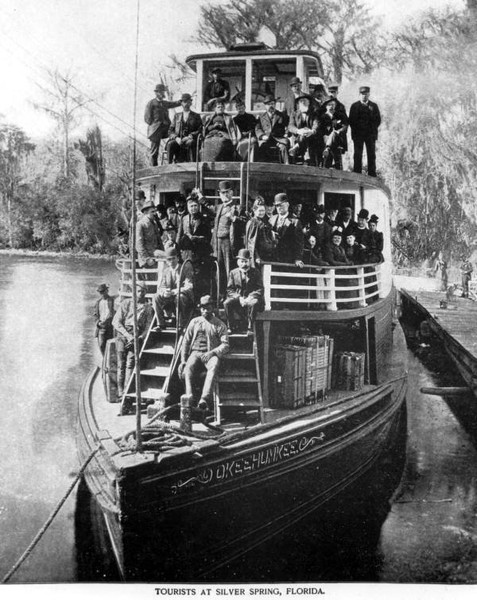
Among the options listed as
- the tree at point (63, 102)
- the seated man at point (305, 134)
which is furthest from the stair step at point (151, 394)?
the seated man at point (305, 134)

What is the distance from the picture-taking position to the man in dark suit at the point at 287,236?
5.65 meters

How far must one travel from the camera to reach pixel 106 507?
4.05m

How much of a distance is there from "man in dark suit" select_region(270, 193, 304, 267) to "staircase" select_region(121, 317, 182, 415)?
1.44 metres

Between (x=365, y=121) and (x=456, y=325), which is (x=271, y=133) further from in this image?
Result: (x=456, y=325)

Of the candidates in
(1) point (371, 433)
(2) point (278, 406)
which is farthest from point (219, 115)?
(1) point (371, 433)

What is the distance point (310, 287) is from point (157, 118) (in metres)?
2.95

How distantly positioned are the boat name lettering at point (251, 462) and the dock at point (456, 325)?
14.8ft

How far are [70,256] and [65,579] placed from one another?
11.2ft

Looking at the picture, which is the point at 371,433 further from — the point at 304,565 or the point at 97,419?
the point at 97,419

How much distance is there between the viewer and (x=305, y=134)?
6.56 metres

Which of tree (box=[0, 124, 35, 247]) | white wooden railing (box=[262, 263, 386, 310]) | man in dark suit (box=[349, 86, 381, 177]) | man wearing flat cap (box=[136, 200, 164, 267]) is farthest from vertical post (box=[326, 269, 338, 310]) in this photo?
tree (box=[0, 124, 35, 247])

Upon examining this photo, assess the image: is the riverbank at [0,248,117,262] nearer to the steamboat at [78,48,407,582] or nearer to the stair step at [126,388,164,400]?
the steamboat at [78,48,407,582]

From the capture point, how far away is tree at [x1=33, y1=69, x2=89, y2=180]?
17.4ft

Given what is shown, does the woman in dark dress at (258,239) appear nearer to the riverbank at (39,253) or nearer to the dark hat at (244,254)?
the dark hat at (244,254)
